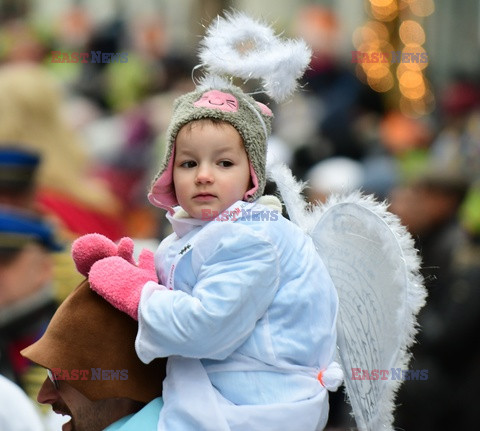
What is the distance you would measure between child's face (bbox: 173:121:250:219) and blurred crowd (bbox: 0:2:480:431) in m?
0.32

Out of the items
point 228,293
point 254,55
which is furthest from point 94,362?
point 254,55

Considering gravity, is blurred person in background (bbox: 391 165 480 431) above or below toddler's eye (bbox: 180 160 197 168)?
below

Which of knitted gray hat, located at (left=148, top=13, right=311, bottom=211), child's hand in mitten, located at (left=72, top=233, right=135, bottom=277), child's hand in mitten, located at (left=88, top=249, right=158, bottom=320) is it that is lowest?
child's hand in mitten, located at (left=88, top=249, right=158, bottom=320)

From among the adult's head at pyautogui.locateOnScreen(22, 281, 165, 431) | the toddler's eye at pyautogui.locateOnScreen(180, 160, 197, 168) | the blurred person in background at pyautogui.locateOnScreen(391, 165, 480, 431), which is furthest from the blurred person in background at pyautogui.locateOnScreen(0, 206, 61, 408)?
the blurred person in background at pyautogui.locateOnScreen(391, 165, 480, 431)

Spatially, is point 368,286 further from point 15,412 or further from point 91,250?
point 15,412

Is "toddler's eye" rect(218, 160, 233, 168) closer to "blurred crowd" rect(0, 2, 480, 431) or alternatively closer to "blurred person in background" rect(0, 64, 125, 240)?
"blurred crowd" rect(0, 2, 480, 431)

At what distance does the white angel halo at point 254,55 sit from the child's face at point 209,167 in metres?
0.22

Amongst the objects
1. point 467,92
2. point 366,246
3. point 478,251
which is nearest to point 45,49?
point 467,92

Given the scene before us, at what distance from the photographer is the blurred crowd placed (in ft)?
16.1

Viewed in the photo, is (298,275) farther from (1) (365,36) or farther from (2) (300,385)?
(1) (365,36)

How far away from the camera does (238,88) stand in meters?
2.90

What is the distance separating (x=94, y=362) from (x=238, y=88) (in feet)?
2.64

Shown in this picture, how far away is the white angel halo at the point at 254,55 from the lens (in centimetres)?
291

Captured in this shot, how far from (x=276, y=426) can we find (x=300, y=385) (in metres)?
0.12
